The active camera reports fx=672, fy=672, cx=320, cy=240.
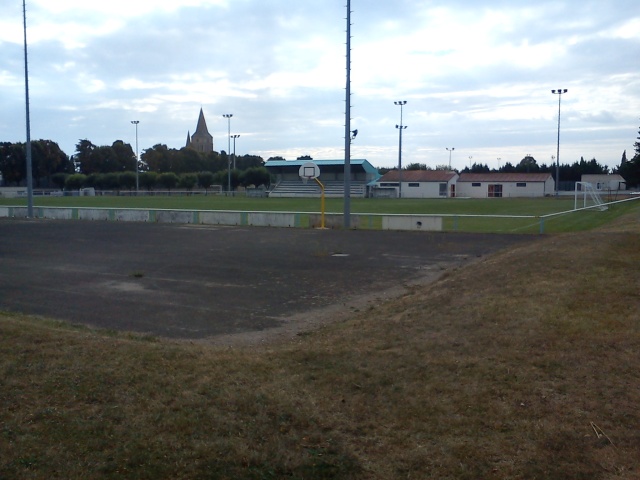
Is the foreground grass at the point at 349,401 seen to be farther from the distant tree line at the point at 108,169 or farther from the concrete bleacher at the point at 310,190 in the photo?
the distant tree line at the point at 108,169

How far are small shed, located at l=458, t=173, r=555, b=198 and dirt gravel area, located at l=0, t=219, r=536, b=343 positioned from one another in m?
72.8

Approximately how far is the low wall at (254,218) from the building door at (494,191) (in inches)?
2682

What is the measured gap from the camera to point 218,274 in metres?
17.3

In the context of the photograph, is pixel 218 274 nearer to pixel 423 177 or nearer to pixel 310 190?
pixel 310 190

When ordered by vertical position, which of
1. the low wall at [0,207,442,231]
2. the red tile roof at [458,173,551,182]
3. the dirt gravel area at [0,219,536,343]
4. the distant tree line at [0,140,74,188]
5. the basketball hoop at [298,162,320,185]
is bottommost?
the dirt gravel area at [0,219,536,343]

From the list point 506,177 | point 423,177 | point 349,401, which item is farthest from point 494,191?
point 349,401

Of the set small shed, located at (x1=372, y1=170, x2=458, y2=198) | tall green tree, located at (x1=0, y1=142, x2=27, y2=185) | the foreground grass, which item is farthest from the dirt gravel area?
tall green tree, located at (x1=0, y1=142, x2=27, y2=185)

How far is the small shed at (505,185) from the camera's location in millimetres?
96500

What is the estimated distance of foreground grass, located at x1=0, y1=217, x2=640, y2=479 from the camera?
16.9 feet

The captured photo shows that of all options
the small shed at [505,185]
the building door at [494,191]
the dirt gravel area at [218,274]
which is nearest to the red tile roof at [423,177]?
the small shed at [505,185]

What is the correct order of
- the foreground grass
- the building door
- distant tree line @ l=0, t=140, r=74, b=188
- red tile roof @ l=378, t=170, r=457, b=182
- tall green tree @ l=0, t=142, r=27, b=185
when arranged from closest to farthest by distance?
1. the foreground grass
2. tall green tree @ l=0, t=142, r=27, b=185
3. distant tree line @ l=0, t=140, r=74, b=188
4. the building door
5. red tile roof @ l=378, t=170, r=457, b=182

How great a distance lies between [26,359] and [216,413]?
8.20ft

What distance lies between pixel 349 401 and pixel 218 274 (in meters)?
11.2

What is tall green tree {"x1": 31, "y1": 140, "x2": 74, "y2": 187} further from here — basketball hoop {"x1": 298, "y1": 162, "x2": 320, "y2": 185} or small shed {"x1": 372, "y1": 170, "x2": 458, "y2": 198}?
basketball hoop {"x1": 298, "y1": 162, "x2": 320, "y2": 185}
